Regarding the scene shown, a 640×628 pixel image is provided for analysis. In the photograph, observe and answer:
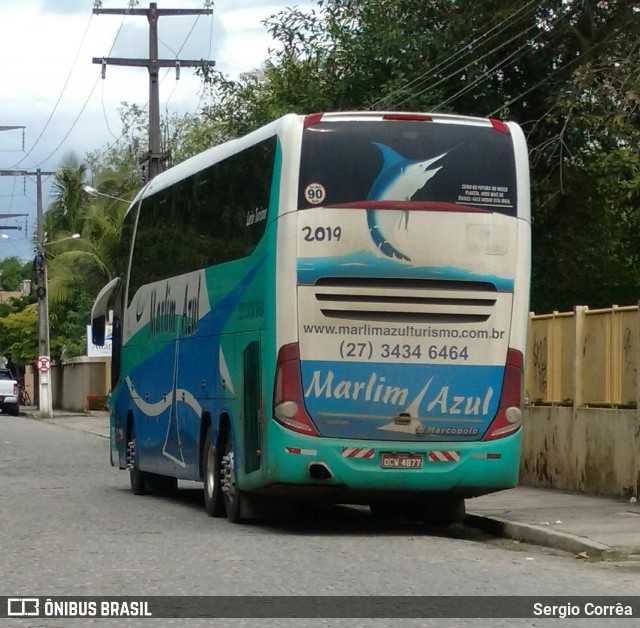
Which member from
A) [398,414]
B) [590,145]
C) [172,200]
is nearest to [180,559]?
[398,414]

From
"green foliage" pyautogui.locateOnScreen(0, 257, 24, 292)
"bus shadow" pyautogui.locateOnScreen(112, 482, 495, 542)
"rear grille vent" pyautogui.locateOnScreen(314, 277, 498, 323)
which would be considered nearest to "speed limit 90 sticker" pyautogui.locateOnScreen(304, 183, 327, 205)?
"rear grille vent" pyautogui.locateOnScreen(314, 277, 498, 323)

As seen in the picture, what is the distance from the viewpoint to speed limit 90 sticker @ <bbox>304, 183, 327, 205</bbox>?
14820 millimetres

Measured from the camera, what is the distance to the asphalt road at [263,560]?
1074cm

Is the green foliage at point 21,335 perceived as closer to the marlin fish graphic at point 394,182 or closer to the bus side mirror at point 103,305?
the bus side mirror at point 103,305

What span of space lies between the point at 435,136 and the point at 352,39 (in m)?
17.3

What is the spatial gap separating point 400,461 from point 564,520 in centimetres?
203

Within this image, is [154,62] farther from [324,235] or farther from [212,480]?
[324,235]

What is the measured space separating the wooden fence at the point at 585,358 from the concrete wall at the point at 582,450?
19cm

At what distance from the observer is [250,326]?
51.2 ft

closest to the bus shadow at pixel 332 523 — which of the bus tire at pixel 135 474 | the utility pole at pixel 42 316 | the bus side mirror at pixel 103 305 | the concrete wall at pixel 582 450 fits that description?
the bus tire at pixel 135 474

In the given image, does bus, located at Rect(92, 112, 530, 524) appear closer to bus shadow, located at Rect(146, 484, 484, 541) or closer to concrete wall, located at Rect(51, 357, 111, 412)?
bus shadow, located at Rect(146, 484, 484, 541)

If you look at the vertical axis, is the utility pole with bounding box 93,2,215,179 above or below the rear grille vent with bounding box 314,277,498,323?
above

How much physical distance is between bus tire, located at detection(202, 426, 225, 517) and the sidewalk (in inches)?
107

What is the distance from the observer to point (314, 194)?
48.7 ft
